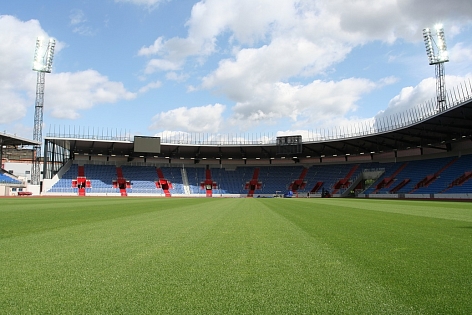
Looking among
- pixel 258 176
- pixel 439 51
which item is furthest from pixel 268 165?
pixel 439 51

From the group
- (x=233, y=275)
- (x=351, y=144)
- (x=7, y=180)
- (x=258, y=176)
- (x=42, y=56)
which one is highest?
(x=42, y=56)

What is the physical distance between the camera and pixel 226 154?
6612 cm

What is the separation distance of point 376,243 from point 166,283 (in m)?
4.50

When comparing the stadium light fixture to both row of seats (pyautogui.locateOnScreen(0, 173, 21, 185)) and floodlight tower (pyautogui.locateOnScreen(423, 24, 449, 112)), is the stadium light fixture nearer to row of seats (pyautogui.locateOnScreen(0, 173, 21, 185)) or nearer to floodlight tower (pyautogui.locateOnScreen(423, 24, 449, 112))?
row of seats (pyautogui.locateOnScreen(0, 173, 21, 185))

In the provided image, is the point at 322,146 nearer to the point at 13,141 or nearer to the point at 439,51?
the point at 439,51

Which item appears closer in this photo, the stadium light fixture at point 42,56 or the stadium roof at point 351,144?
the stadium roof at point 351,144

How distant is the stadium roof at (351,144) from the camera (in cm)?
3906

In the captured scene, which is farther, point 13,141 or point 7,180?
point 13,141

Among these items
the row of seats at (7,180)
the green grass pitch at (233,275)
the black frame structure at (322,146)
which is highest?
the black frame structure at (322,146)

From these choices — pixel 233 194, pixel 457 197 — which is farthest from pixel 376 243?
pixel 233 194

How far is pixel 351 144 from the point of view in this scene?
56.7 meters

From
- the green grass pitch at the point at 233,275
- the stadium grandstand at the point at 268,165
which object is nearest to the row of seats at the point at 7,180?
the stadium grandstand at the point at 268,165

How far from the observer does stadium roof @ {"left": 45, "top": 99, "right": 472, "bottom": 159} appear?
39.1 m

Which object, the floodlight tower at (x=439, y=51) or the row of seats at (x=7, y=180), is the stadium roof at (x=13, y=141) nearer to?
the row of seats at (x=7, y=180)
